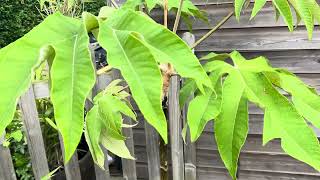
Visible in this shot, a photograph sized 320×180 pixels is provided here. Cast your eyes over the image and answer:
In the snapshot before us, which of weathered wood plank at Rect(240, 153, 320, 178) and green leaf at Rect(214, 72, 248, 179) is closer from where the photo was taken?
green leaf at Rect(214, 72, 248, 179)

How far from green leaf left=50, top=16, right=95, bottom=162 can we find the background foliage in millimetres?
6060

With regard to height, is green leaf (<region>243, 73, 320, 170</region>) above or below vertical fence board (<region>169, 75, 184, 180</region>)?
above

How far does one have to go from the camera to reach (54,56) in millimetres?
574

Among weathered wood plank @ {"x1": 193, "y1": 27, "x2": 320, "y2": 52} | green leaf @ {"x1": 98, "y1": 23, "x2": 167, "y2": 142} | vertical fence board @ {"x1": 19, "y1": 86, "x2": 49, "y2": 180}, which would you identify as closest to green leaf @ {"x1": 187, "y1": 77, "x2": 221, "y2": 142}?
green leaf @ {"x1": 98, "y1": 23, "x2": 167, "y2": 142}

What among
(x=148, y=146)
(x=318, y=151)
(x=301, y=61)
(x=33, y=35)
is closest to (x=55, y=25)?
(x=33, y=35)

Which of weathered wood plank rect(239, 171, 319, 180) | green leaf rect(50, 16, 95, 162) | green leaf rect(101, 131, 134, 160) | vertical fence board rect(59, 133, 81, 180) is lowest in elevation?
weathered wood plank rect(239, 171, 319, 180)

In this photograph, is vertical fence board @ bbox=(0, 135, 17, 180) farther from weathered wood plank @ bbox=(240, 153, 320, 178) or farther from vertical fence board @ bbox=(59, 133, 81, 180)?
weathered wood plank @ bbox=(240, 153, 320, 178)

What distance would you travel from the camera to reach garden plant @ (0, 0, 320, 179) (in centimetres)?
51

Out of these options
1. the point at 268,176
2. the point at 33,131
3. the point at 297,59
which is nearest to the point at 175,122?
the point at 33,131

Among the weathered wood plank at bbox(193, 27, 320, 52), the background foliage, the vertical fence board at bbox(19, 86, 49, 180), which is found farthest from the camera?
the background foliage

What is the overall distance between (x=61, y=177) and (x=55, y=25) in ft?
5.88

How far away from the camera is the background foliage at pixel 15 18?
6285mm

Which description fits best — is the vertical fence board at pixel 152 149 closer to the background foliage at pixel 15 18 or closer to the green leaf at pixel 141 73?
the green leaf at pixel 141 73

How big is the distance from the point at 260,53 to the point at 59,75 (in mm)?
1617
